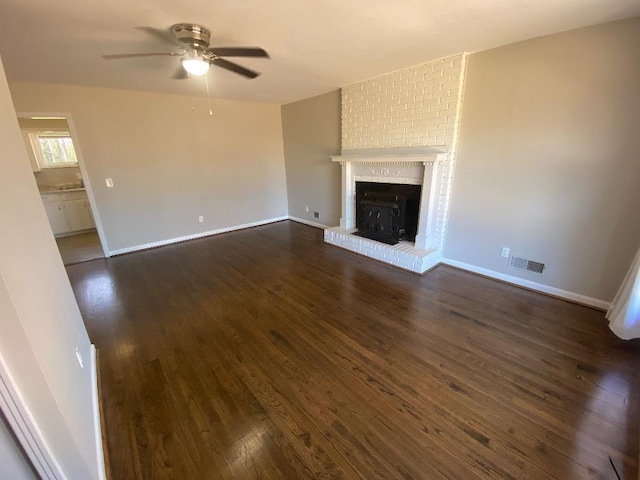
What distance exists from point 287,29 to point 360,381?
2.65 metres

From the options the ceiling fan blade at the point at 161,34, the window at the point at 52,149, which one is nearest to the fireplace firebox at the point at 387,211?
the ceiling fan blade at the point at 161,34

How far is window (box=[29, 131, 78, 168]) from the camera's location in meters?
5.17

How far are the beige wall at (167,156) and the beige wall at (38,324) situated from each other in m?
2.72

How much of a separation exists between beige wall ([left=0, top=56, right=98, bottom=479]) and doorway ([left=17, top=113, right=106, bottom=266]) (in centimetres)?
379

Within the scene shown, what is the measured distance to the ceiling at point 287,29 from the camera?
1.81m

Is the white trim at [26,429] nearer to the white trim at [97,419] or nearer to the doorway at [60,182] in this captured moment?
the white trim at [97,419]

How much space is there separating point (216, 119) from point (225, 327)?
12.5 ft

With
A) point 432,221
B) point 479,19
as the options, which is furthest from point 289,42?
point 432,221

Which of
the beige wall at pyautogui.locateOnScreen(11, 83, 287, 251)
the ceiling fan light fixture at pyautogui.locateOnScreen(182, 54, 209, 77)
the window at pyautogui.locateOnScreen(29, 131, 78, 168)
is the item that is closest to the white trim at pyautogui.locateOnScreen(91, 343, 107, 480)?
the ceiling fan light fixture at pyautogui.locateOnScreen(182, 54, 209, 77)

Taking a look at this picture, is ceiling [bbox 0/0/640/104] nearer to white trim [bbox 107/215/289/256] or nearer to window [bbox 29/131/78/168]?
white trim [bbox 107/215/289/256]

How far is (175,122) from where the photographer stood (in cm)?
437

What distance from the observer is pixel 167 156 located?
4398 mm

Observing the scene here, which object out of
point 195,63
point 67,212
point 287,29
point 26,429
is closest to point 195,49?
point 195,63

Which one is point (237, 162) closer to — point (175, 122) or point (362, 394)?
point (175, 122)
